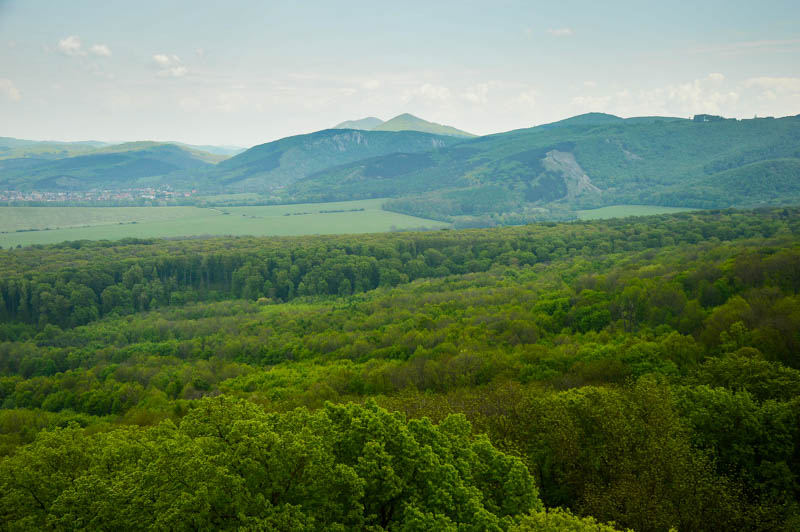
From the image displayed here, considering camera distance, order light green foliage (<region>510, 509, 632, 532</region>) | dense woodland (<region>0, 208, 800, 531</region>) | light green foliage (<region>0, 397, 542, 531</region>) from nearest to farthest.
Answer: light green foliage (<region>510, 509, 632, 532</region>) → light green foliage (<region>0, 397, 542, 531</region>) → dense woodland (<region>0, 208, 800, 531</region>)

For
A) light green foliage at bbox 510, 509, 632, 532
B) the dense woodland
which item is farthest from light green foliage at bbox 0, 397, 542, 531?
light green foliage at bbox 510, 509, 632, 532

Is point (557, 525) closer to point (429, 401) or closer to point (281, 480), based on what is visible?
point (281, 480)

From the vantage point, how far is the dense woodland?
790 inches

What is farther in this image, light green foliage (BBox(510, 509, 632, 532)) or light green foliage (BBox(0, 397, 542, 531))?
light green foliage (BBox(0, 397, 542, 531))

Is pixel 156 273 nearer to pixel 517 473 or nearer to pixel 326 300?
pixel 326 300

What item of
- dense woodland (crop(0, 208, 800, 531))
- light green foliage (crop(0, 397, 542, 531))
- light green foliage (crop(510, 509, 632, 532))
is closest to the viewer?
light green foliage (crop(510, 509, 632, 532))

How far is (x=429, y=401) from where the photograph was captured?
1423 inches

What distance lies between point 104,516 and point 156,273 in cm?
11720

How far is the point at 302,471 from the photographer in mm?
20531

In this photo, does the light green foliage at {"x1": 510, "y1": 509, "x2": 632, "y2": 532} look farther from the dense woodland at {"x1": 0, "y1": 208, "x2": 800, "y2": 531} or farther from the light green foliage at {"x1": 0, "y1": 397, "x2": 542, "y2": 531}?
the light green foliage at {"x1": 0, "y1": 397, "x2": 542, "y2": 531}

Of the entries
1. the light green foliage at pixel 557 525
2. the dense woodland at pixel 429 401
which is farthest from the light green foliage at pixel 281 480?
the light green foliage at pixel 557 525

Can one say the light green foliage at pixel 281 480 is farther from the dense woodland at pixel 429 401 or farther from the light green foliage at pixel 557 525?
the light green foliage at pixel 557 525

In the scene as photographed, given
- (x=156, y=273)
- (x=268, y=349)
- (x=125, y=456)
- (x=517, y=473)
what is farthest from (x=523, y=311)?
(x=156, y=273)

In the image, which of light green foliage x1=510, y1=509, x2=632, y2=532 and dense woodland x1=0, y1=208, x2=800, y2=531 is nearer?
light green foliage x1=510, y1=509, x2=632, y2=532
